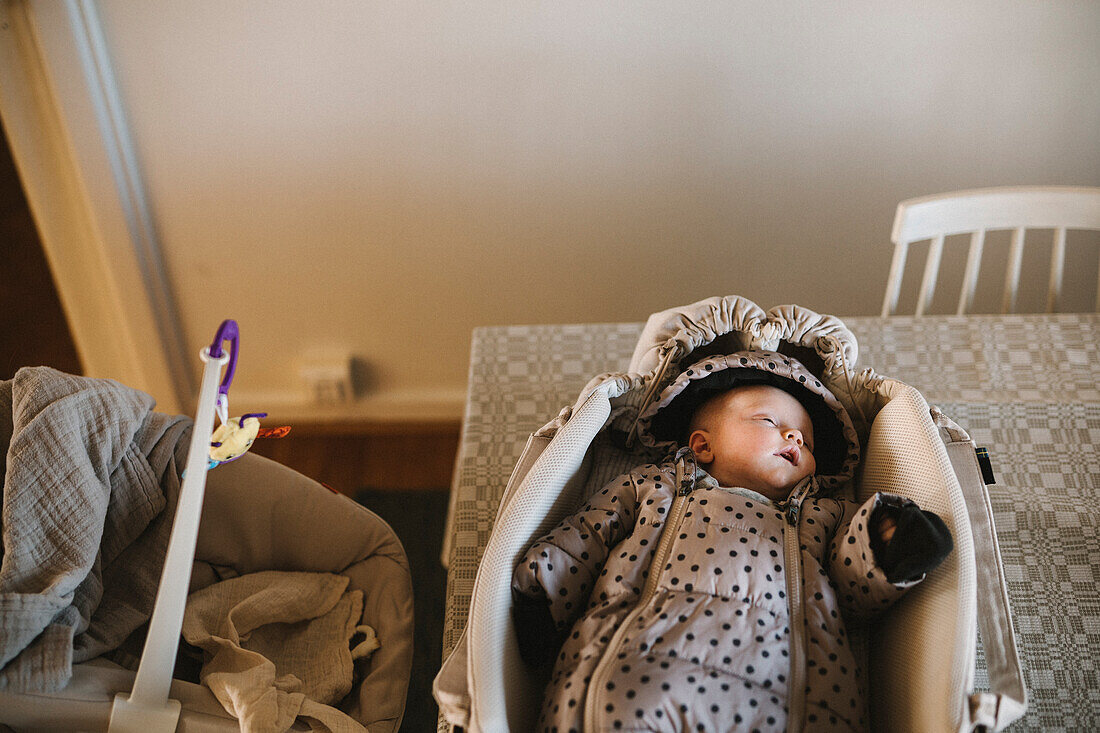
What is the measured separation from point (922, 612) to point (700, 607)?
0.83 feet

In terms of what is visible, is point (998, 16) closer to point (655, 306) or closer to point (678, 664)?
point (655, 306)

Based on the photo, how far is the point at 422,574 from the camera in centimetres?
189

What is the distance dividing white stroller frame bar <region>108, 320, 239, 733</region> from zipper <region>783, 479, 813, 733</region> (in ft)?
2.20

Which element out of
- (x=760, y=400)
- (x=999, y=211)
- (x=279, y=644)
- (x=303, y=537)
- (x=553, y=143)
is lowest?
(x=279, y=644)

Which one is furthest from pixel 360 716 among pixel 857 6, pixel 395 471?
pixel 857 6

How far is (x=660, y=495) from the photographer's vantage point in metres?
1.09

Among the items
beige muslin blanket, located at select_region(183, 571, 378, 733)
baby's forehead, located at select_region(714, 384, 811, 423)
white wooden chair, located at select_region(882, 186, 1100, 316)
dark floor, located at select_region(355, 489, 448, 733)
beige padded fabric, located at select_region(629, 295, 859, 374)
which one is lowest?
dark floor, located at select_region(355, 489, 448, 733)

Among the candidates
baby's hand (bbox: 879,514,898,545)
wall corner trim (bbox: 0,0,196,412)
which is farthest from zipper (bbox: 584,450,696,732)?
wall corner trim (bbox: 0,0,196,412)

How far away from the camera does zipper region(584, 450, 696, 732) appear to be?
851 millimetres

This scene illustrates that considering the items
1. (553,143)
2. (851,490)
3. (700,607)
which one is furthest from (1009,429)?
(553,143)

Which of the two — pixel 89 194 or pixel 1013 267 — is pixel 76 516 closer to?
pixel 89 194

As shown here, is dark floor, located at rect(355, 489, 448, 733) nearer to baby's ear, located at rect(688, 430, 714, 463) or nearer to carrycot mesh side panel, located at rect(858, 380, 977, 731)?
baby's ear, located at rect(688, 430, 714, 463)

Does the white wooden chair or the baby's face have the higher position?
the white wooden chair

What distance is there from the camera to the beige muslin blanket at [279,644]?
914 millimetres
